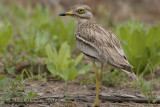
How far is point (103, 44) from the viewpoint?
10.8 ft

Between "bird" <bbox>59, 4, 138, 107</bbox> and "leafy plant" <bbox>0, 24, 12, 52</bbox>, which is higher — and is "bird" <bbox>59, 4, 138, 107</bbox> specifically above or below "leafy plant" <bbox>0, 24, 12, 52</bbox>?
below

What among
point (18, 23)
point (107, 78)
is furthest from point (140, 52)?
point (18, 23)

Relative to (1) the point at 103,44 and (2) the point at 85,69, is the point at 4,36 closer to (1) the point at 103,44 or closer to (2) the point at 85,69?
(2) the point at 85,69

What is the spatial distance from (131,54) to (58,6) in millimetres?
4704

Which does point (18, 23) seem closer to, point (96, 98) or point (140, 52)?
point (140, 52)

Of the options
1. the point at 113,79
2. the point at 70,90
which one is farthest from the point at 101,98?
the point at 113,79

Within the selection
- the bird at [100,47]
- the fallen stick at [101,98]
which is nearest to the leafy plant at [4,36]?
the bird at [100,47]

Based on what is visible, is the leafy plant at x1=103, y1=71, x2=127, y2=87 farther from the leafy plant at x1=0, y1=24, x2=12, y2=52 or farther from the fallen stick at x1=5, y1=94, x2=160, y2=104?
the leafy plant at x1=0, y1=24, x2=12, y2=52

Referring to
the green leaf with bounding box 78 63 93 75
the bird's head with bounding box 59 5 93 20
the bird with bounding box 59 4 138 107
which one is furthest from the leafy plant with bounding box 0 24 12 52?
the bird with bounding box 59 4 138 107

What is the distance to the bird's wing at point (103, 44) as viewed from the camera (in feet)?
10.2

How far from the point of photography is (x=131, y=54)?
465cm

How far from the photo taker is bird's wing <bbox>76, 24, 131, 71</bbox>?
10.2 ft

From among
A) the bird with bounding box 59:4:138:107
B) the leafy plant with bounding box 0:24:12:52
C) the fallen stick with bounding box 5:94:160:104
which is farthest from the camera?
the leafy plant with bounding box 0:24:12:52

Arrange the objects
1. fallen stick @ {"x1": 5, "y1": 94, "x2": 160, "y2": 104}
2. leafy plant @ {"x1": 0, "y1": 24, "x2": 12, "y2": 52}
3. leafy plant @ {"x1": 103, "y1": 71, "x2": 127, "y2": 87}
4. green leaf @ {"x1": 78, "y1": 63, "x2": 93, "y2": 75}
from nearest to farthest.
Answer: fallen stick @ {"x1": 5, "y1": 94, "x2": 160, "y2": 104} < leafy plant @ {"x1": 103, "y1": 71, "x2": 127, "y2": 87} < green leaf @ {"x1": 78, "y1": 63, "x2": 93, "y2": 75} < leafy plant @ {"x1": 0, "y1": 24, "x2": 12, "y2": 52}
